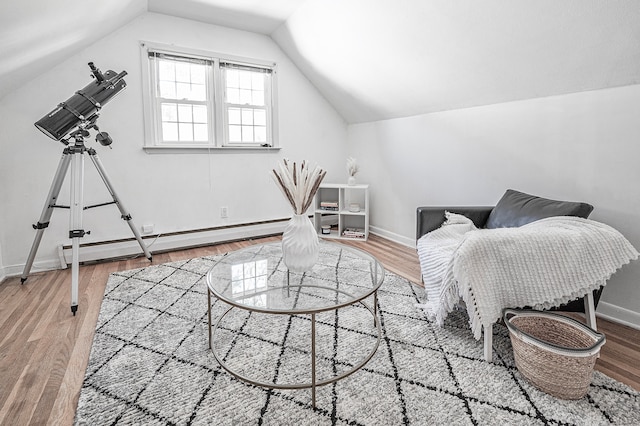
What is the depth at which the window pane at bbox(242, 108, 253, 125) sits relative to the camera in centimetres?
376

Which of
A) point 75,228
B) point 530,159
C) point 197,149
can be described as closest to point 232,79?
point 197,149

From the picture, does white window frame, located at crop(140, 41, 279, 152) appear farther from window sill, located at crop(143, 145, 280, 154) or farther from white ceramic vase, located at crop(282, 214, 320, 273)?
white ceramic vase, located at crop(282, 214, 320, 273)

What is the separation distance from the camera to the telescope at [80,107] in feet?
7.18

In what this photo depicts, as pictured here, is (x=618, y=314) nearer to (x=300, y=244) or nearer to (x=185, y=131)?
(x=300, y=244)

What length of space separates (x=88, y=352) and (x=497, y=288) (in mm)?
2009

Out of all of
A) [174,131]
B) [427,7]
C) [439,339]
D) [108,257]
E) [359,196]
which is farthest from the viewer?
[359,196]

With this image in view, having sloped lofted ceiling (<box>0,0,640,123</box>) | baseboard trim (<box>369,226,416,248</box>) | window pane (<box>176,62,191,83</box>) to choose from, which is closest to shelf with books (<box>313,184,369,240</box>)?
baseboard trim (<box>369,226,416,248</box>)

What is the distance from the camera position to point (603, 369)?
1530 millimetres

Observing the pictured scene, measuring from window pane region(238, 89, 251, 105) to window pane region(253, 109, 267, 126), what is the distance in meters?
0.13

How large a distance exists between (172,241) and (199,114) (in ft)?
4.42

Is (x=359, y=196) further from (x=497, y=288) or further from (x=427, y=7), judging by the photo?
→ (x=497, y=288)

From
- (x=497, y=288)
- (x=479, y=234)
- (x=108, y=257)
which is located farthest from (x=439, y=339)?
(x=108, y=257)

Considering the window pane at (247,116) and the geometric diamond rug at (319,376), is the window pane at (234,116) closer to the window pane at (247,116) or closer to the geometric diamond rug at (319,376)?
the window pane at (247,116)

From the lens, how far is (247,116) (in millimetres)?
3783
